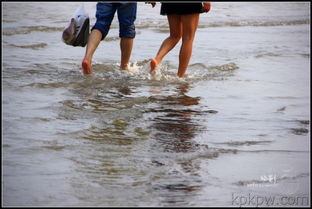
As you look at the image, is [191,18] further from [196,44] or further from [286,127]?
[196,44]

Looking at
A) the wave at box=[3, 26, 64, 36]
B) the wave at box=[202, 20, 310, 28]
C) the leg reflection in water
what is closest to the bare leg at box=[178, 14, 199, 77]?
the leg reflection in water

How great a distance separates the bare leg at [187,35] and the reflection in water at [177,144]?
21.0 inches

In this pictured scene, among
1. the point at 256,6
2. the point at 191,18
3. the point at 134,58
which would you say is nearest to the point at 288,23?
the point at 256,6

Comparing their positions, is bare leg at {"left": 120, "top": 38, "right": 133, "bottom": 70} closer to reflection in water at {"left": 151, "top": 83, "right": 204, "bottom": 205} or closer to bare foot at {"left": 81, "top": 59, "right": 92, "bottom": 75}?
bare foot at {"left": 81, "top": 59, "right": 92, "bottom": 75}

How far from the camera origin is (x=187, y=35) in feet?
24.4

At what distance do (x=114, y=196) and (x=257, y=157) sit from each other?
4.16ft

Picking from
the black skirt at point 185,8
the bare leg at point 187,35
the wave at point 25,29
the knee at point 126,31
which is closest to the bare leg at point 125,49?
the knee at point 126,31

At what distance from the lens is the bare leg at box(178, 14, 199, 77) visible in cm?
731

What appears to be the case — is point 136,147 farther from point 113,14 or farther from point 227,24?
point 227,24

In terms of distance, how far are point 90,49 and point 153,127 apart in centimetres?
208

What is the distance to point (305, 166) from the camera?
15.3 ft

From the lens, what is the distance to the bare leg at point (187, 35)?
7.31 m

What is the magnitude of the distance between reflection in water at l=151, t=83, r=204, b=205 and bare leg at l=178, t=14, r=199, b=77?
1.75 ft

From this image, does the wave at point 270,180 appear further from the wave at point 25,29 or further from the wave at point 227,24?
the wave at point 227,24
